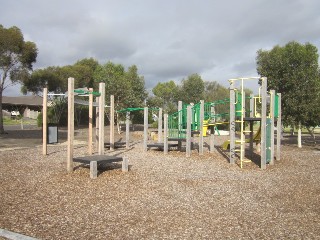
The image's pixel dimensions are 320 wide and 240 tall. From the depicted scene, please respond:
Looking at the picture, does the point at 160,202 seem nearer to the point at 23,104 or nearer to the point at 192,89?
the point at 192,89

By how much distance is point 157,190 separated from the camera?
6695mm

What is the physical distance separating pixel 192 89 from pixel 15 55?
23.2 m

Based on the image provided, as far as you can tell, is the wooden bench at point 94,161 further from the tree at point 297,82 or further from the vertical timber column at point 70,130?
the tree at point 297,82

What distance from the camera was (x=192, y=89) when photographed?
137ft

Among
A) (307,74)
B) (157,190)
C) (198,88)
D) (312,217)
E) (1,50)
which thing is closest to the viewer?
(312,217)

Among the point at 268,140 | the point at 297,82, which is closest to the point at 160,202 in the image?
the point at 268,140

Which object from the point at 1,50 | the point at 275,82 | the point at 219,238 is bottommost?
the point at 219,238

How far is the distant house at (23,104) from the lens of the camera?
50400mm

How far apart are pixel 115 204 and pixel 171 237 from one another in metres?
1.75

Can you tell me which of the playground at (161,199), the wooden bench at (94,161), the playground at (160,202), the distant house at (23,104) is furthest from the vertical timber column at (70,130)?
the distant house at (23,104)

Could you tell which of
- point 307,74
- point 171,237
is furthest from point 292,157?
point 171,237

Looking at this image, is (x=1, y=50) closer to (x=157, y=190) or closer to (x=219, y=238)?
(x=157, y=190)

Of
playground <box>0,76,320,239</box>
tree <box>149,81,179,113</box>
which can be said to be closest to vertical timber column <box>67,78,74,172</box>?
playground <box>0,76,320,239</box>

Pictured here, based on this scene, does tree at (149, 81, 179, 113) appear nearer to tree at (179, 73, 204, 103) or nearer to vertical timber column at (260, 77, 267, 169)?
tree at (179, 73, 204, 103)
